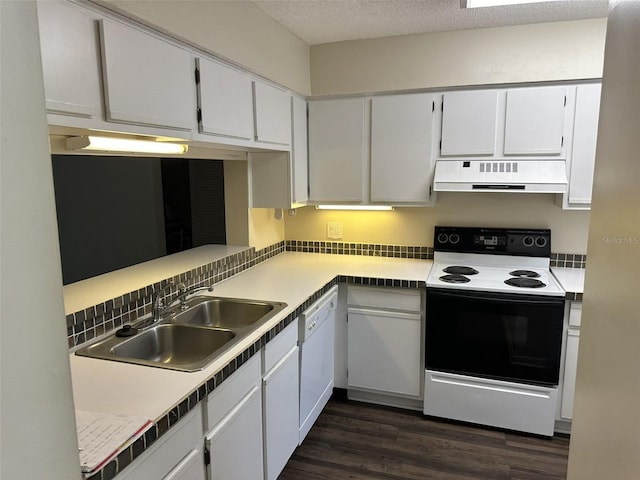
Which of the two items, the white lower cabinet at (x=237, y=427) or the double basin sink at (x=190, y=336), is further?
the double basin sink at (x=190, y=336)

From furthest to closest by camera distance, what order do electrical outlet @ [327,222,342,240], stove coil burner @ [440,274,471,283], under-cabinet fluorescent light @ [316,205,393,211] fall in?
1. electrical outlet @ [327,222,342,240]
2. under-cabinet fluorescent light @ [316,205,393,211]
3. stove coil burner @ [440,274,471,283]

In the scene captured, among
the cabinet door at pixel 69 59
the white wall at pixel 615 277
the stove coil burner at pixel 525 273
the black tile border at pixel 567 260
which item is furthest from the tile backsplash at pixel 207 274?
the white wall at pixel 615 277

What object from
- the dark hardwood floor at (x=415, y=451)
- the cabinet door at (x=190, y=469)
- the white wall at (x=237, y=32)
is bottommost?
the dark hardwood floor at (x=415, y=451)

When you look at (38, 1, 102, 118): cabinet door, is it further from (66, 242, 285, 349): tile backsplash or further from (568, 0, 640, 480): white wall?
(568, 0, 640, 480): white wall

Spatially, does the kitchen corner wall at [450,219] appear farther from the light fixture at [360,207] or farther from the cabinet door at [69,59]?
the cabinet door at [69,59]

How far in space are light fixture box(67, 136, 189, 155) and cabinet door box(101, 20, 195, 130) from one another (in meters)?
0.21

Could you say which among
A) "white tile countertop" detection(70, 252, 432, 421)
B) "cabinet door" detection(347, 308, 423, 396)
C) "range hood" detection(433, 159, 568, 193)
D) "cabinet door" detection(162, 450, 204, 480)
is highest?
"range hood" detection(433, 159, 568, 193)

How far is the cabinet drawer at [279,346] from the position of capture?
1913 mm

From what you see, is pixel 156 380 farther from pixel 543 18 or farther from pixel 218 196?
pixel 543 18

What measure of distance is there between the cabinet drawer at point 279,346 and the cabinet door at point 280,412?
31mm

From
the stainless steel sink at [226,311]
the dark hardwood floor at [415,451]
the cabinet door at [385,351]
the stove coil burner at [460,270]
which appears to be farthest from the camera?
the stove coil burner at [460,270]

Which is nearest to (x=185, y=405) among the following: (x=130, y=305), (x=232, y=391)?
(x=232, y=391)

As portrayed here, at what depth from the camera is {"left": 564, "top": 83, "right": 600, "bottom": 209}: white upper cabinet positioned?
8.52 ft

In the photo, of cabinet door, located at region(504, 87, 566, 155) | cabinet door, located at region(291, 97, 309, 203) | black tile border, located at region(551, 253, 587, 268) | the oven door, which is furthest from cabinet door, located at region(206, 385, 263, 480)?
black tile border, located at region(551, 253, 587, 268)
